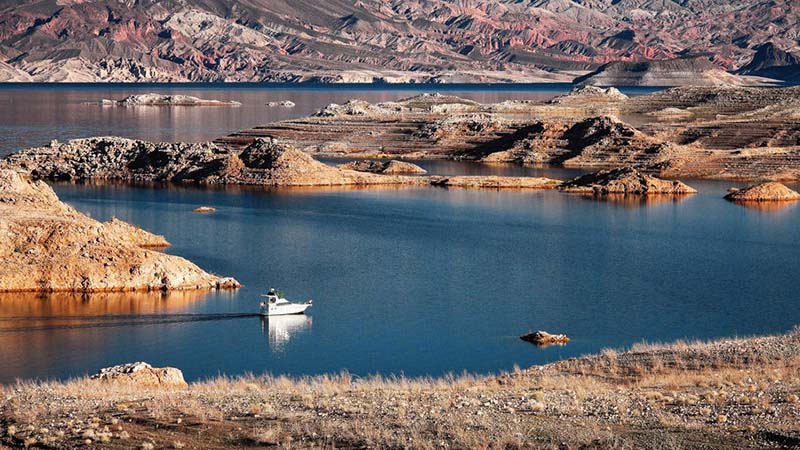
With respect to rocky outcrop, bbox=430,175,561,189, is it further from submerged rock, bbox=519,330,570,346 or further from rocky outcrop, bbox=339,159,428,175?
submerged rock, bbox=519,330,570,346

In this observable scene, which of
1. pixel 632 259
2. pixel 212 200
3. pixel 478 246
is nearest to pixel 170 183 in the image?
pixel 212 200

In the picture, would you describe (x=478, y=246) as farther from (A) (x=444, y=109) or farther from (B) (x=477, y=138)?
(A) (x=444, y=109)

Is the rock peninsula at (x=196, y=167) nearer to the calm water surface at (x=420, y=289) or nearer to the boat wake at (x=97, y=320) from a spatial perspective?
the calm water surface at (x=420, y=289)

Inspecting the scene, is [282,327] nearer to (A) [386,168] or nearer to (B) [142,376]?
(B) [142,376]

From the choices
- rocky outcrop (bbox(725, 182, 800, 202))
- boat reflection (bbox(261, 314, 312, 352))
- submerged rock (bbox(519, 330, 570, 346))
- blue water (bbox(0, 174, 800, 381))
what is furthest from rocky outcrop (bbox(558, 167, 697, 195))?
submerged rock (bbox(519, 330, 570, 346))

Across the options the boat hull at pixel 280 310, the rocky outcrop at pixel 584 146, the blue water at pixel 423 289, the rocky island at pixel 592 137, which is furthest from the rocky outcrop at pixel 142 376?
the rocky outcrop at pixel 584 146
